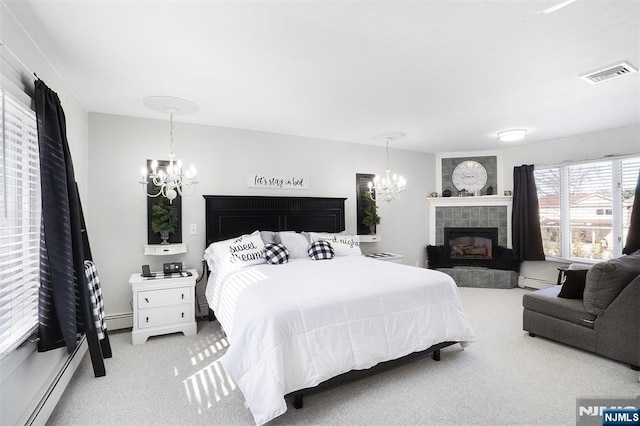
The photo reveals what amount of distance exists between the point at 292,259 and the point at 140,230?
185cm

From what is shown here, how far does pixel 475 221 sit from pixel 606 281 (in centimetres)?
313

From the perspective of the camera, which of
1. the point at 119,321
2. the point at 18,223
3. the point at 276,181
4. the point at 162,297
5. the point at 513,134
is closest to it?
the point at 18,223

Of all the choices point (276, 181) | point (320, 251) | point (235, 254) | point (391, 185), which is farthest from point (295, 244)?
point (391, 185)

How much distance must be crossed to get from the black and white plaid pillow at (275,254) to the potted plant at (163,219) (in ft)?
3.77

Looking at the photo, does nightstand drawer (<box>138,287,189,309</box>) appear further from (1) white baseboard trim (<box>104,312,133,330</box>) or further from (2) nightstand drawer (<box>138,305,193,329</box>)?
(1) white baseboard trim (<box>104,312,133,330</box>)

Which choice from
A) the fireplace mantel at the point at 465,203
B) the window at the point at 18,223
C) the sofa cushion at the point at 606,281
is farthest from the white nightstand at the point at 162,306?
the fireplace mantel at the point at 465,203

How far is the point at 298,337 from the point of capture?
2.09 meters

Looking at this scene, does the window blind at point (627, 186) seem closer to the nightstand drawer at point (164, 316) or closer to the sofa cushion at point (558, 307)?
the sofa cushion at point (558, 307)

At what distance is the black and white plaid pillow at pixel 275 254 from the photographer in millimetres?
3485

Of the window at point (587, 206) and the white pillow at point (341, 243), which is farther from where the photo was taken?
the window at point (587, 206)

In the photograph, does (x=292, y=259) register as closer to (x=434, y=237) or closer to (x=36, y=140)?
(x=36, y=140)

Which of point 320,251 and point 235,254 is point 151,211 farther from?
point 320,251

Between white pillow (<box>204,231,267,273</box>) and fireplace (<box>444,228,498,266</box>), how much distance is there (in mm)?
3800

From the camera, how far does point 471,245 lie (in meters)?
5.97
